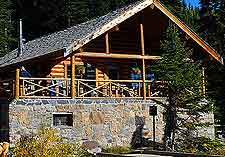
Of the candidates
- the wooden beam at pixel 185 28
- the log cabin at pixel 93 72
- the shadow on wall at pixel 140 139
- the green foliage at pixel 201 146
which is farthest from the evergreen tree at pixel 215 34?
the shadow on wall at pixel 140 139

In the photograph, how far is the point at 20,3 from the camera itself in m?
50.1

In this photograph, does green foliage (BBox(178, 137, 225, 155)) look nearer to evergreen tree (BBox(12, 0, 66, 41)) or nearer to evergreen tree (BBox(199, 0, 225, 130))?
evergreen tree (BBox(199, 0, 225, 130))

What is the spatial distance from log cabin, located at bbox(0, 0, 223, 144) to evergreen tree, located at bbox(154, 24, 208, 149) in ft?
2.47

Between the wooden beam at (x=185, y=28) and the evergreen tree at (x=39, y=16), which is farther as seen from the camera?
the evergreen tree at (x=39, y=16)

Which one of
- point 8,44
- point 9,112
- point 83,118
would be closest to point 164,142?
point 83,118

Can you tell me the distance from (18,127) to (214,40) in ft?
61.9

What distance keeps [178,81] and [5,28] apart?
27.2m

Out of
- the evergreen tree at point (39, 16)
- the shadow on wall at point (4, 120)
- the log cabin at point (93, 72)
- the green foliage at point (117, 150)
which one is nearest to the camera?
the shadow on wall at point (4, 120)

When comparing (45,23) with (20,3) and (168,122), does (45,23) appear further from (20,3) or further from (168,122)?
(168,122)

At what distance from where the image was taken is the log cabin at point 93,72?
63.3 ft

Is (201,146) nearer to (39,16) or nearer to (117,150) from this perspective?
(117,150)

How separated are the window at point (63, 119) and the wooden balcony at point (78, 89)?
77 cm

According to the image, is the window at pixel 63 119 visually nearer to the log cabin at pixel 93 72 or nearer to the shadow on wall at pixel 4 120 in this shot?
the log cabin at pixel 93 72

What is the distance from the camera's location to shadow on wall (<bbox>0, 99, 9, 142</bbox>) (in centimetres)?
1888
